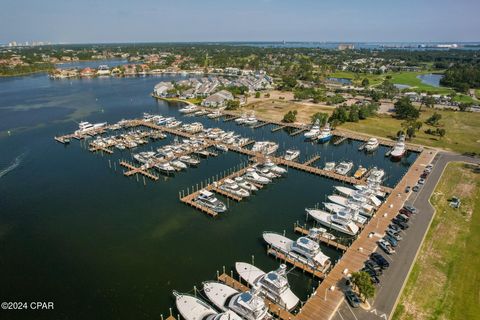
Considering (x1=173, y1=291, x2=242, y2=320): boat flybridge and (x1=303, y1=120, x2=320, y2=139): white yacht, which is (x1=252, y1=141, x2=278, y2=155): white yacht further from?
(x1=173, y1=291, x2=242, y2=320): boat flybridge

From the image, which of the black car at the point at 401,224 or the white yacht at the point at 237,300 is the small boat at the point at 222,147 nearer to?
the black car at the point at 401,224

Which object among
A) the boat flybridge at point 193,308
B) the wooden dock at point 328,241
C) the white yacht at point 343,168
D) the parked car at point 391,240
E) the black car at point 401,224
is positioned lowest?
the boat flybridge at point 193,308

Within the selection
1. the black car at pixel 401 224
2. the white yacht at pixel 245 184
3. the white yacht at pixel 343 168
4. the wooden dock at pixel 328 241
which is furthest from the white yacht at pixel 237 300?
the white yacht at pixel 343 168

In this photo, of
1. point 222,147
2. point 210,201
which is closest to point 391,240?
point 210,201

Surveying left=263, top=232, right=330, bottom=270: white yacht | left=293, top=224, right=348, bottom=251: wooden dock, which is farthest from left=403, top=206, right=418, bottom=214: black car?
left=263, top=232, right=330, bottom=270: white yacht

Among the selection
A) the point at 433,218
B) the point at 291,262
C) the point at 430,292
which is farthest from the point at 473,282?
the point at 291,262

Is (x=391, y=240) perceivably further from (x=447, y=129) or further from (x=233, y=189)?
(x=447, y=129)
